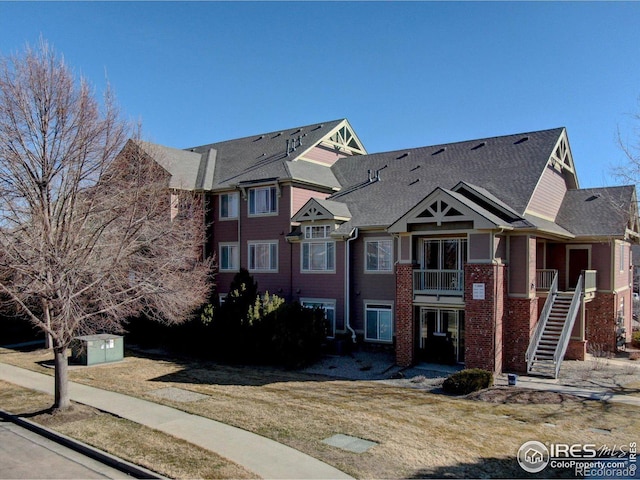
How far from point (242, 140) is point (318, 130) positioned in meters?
5.66

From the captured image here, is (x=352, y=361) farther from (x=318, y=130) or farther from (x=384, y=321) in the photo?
(x=318, y=130)

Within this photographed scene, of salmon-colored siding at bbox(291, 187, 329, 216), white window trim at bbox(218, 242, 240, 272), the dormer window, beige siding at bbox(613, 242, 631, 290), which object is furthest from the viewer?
white window trim at bbox(218, 242, 240, 272)

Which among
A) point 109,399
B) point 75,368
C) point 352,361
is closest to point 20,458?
point 109,399

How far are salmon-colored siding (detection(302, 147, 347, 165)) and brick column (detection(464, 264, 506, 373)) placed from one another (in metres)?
12.4

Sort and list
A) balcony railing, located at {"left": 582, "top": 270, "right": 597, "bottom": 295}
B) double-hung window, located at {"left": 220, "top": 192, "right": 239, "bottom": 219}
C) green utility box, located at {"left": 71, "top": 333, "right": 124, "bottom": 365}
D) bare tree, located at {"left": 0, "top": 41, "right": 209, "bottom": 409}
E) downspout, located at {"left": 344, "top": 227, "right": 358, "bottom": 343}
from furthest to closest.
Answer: double-hung window, located at {"left": 220, "top": 192, "right": 239, "bottom": 219} → downspout, located at {"left": 344, "top": 227, "right": 358, "bottom": 343} → balcony railing, located at {"left": 582, "top": 270, "right": 597, "bottom": 295} → green utility box, located at {"left": 71, "top": 333, "right": 124, "bottom": 365} → bare tree, located at {"left": 0, "top": 41, "right": 209, "bottom": 409}

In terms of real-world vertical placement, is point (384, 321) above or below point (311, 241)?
below

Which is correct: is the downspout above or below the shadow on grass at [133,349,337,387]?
above

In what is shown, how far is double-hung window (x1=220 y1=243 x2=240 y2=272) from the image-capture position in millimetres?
27016

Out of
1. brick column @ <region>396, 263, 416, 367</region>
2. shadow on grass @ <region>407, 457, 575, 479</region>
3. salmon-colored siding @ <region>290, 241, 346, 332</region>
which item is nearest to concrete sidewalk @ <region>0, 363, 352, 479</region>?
shadow on grass @ <region>407, 457, 575, 479</region>

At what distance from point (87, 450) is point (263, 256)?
1590 cm

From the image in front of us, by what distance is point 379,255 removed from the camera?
22453 millimetres

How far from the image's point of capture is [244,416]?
501 inches

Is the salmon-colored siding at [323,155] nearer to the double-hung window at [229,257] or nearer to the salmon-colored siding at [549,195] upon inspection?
the double-hung window at [229,257]

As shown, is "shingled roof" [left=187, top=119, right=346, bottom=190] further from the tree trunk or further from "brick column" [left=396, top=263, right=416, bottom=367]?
the tree trunk
